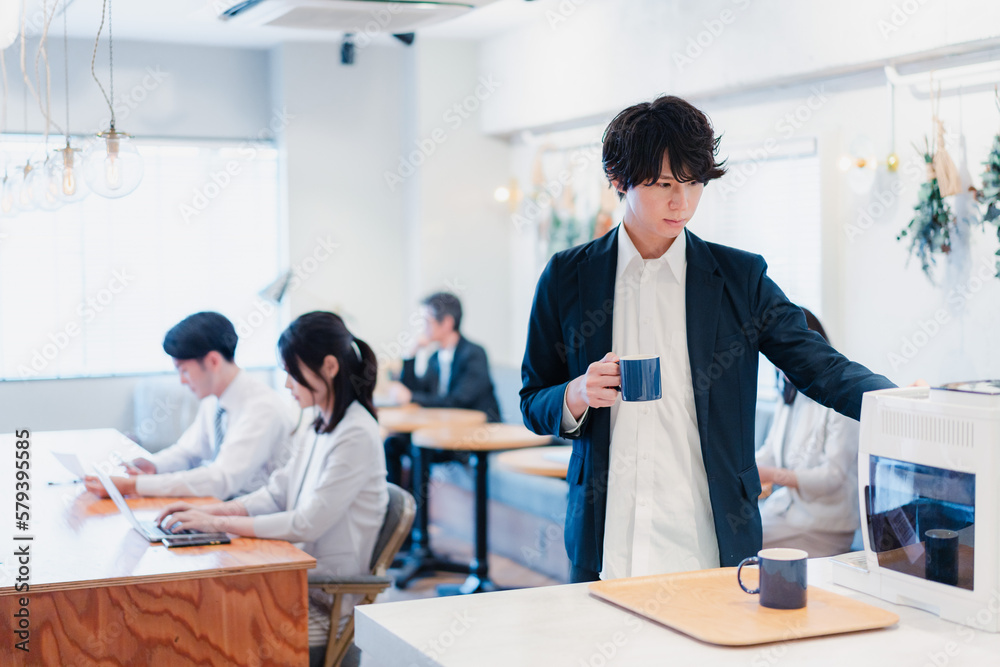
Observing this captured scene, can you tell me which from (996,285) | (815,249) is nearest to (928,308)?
(996,285)

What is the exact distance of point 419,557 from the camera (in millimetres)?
5070

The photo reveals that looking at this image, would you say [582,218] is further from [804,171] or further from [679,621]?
[679,621]

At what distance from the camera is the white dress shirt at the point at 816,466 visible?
3207 mm

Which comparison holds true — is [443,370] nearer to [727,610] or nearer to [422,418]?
[422,418]

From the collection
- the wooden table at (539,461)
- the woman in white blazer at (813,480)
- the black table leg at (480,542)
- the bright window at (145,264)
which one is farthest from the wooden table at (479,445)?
the bright window at (145,264)

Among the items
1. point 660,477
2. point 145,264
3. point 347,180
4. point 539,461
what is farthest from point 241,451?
point 347,180

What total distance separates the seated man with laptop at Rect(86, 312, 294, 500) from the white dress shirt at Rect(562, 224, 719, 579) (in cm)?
152

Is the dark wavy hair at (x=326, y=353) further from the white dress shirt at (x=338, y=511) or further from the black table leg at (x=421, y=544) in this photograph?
the black table leg at (x=421, y=544)

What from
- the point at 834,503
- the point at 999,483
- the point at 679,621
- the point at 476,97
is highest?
the point at 476,97

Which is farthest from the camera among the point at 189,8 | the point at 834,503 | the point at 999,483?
the point at 189,8

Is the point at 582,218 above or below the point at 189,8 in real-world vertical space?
below

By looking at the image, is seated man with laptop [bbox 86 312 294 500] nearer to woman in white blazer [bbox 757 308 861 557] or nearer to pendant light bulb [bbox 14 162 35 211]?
pendant light bulb [bbox 14 162 35 211]

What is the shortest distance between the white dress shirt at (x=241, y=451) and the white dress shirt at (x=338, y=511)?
352 mm

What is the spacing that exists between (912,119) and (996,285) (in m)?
0.71
